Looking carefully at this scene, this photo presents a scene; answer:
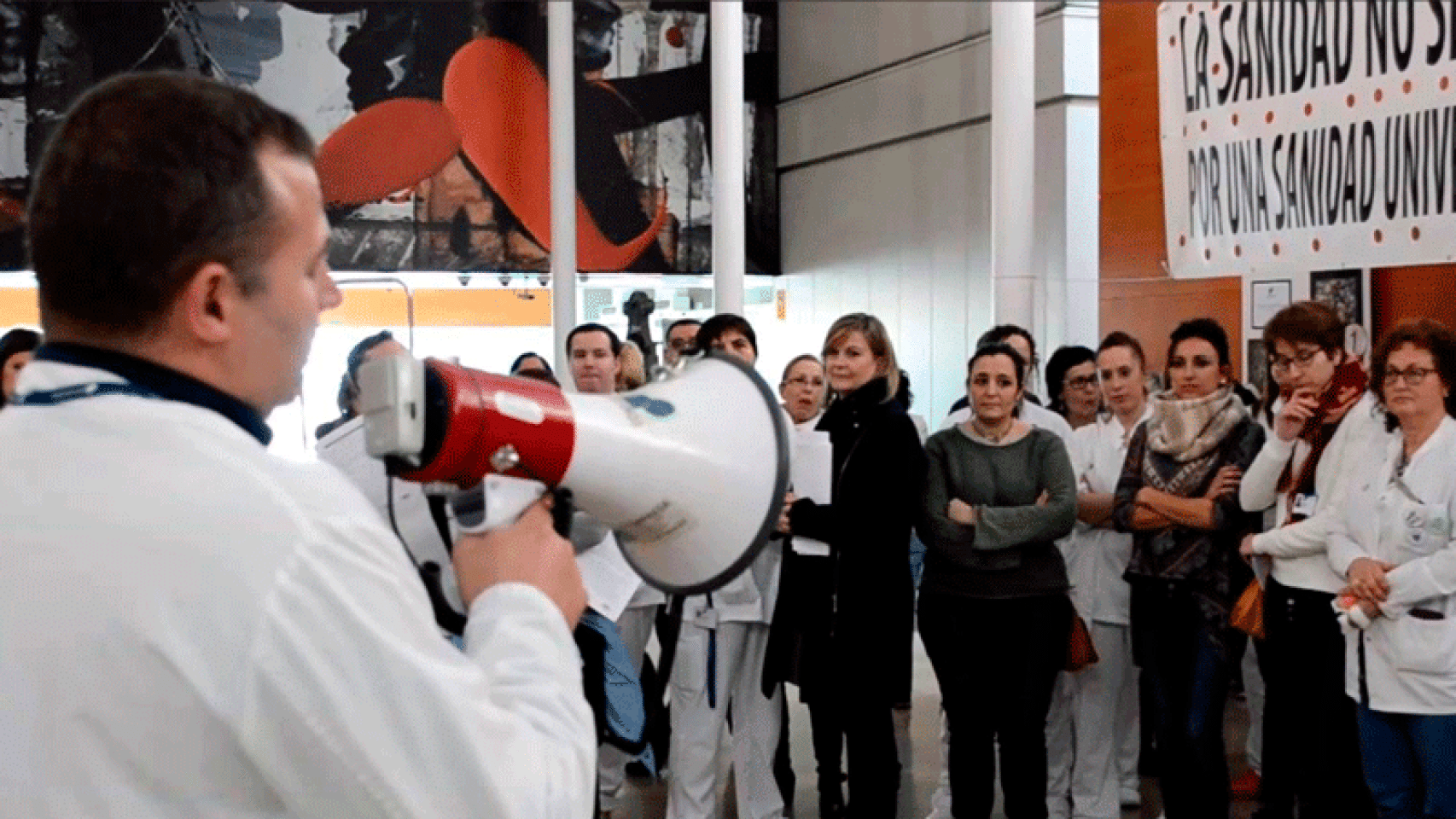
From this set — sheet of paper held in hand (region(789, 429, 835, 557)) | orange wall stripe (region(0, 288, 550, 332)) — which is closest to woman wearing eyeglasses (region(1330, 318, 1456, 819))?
sheet of paper held in hand (region(789, 429, 835, 557))

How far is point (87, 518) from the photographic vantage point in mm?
1171

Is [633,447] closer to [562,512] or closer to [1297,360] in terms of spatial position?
[562,512]

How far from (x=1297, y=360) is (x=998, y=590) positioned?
3.70 ft

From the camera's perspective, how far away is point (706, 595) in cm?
374

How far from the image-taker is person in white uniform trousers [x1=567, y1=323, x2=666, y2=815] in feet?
18.3

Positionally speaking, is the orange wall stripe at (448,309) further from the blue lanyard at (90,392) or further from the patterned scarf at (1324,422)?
the blue lanyard at (90,392)

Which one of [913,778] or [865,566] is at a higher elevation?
[865,566]

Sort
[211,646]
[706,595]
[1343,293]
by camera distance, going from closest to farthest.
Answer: [211,646] → [706,595] → [1343,293]

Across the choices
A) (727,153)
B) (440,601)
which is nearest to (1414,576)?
(440,601)

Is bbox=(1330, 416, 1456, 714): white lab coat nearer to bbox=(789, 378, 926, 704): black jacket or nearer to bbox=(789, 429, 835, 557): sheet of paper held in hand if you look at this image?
bbox=(789, 378, 926, 704): black jacket

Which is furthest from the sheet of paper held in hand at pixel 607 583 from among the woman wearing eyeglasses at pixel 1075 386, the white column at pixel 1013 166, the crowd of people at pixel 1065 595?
the white column at pixel 1013 166

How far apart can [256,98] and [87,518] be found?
34 cm

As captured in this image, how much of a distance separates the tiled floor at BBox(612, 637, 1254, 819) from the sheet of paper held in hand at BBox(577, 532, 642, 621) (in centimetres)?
202

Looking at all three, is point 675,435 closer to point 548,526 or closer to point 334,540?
point 548,526
